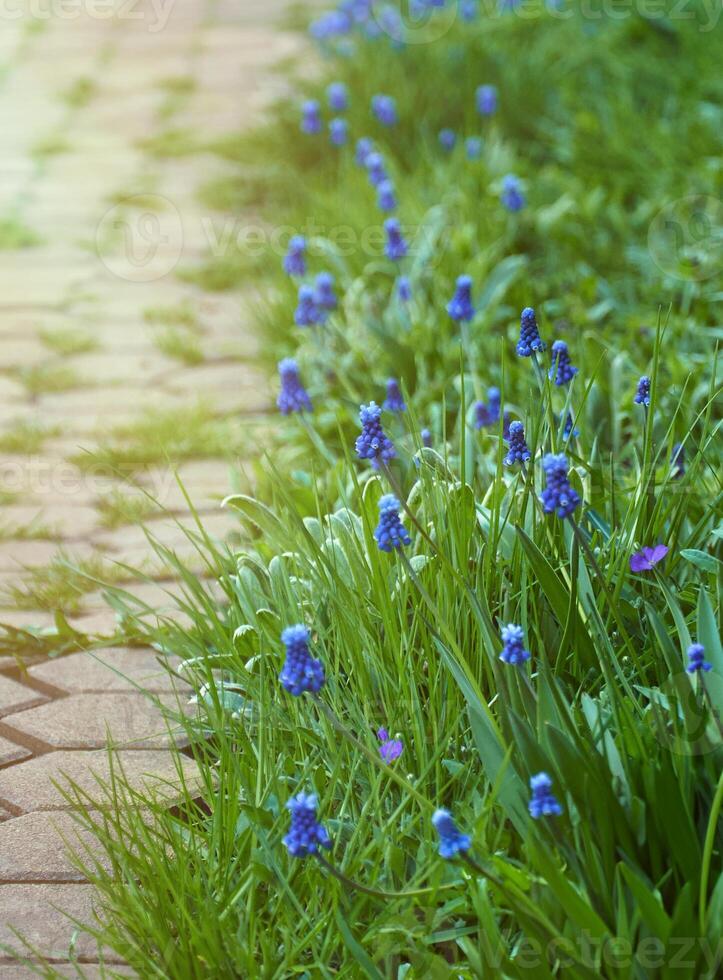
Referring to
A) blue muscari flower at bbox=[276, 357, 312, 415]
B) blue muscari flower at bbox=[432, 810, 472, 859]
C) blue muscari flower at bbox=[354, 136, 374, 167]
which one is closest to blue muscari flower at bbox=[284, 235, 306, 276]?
blue muscari flower at bbox=[276, 357, 312, 415]

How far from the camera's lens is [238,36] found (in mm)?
7582

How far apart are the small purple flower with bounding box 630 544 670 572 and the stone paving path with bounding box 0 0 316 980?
83cm

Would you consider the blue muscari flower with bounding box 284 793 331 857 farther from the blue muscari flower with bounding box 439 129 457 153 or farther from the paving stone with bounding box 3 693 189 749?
the blue muscari flower with bounding box 439 129 457 153

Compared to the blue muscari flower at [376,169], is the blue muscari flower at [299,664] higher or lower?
lower

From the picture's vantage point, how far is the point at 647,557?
1.97 m

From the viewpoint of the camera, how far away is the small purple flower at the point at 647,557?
1.94 metres

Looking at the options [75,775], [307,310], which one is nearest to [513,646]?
[75,775]

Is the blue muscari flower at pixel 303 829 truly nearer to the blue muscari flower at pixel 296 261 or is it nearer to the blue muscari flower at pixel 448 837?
the blue muscari flower at pixel 448 837

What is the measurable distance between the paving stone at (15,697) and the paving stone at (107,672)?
0.14 feet

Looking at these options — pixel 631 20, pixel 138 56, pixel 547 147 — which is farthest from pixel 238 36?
pixel 547 147

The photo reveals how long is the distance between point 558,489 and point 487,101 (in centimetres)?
365

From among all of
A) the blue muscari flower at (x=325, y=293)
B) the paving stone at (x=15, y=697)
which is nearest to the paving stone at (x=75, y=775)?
the paving stone at (x=15, y=697)

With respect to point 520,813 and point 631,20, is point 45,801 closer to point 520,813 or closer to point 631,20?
point 520,813

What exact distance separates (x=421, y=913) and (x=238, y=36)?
6842 millimetres
